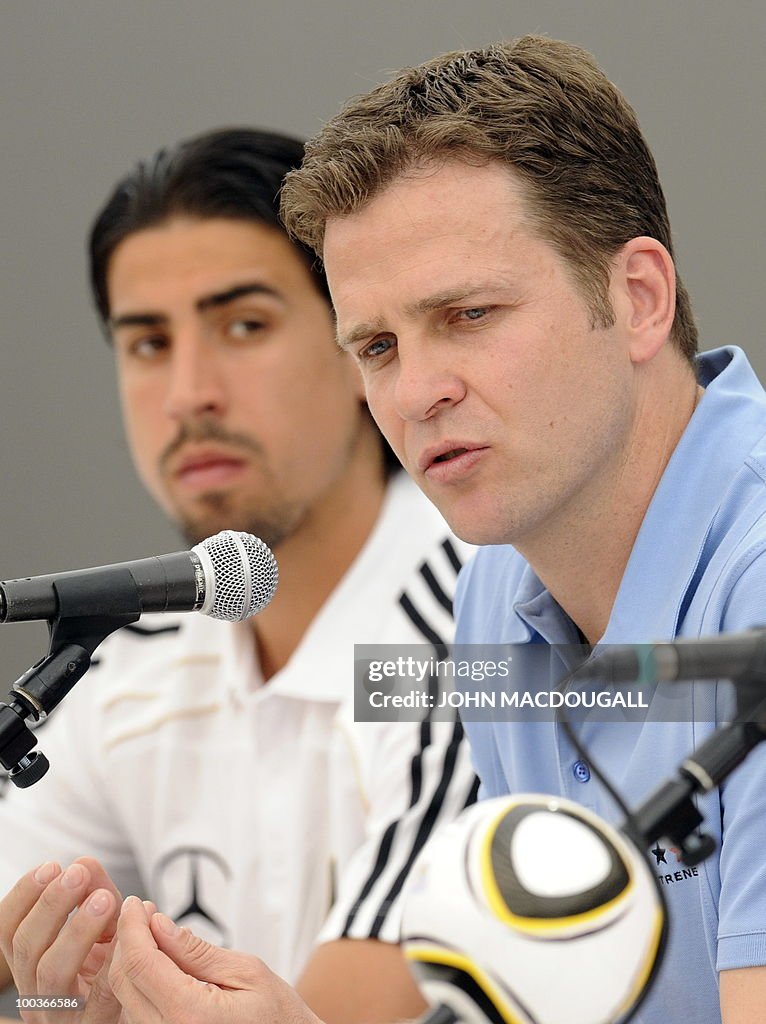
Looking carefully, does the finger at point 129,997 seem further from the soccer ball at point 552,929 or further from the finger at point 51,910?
the soccer ball at point 552,929

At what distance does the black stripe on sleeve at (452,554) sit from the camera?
6.17 feet

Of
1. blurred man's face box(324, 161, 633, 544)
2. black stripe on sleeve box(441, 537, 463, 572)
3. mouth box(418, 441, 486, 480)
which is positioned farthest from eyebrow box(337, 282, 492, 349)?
black stripe on sleeve box(441, 537, 463, 572)

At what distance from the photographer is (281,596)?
1.98 m

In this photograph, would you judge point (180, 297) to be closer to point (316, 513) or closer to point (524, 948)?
point (316, 513)

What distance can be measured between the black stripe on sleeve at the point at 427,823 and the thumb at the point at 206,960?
0.60 metres

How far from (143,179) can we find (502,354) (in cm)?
117

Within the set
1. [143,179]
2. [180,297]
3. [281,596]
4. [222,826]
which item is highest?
[143,179]

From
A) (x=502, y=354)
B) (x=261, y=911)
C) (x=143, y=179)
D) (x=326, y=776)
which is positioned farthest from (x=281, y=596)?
(x=502, y=354)

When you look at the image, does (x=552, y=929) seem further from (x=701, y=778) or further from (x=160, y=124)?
(x=160, y=124)

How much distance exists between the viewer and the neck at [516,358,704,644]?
3.77ft

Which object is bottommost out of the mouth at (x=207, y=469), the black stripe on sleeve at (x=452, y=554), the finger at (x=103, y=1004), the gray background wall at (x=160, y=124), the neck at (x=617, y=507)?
the finger at (x=103, y=1004)

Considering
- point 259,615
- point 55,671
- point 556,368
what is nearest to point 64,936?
point 55,671

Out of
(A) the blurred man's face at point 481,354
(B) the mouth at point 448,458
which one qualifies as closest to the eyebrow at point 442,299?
(A) the blurred man's face at point 481,354

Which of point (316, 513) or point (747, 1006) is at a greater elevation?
point (316, 513)
